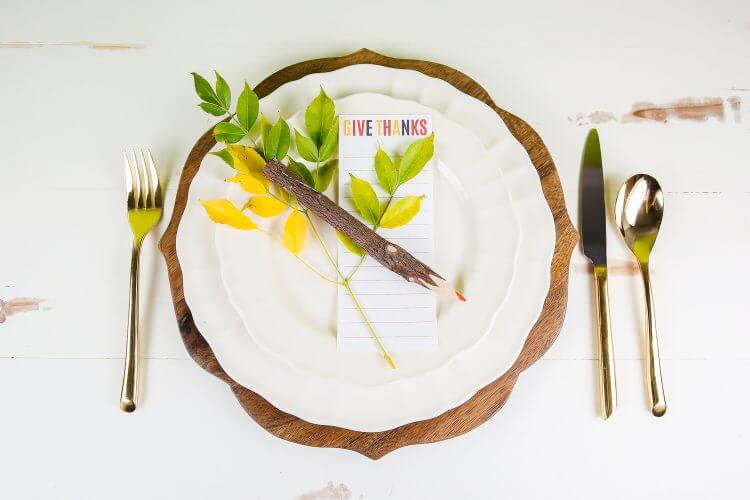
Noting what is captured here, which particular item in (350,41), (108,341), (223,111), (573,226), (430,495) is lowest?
(430,495)

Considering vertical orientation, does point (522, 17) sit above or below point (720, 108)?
above

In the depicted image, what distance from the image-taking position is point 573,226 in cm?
59

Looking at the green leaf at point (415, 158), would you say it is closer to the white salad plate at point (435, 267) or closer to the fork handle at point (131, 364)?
the white salad plate at point (435, 267)

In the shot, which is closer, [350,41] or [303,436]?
[303,436]

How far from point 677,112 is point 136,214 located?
687 mm

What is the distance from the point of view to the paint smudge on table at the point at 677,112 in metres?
0.66

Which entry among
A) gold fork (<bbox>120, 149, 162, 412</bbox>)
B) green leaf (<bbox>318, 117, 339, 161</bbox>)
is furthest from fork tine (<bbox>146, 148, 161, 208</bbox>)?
green leaf (<bbox>318, 117, 339, 161</bbox>)

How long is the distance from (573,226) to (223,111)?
0.41 meters

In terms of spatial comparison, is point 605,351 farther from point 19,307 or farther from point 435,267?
point 19,307

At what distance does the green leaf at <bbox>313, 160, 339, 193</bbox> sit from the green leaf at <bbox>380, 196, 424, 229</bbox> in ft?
0.26

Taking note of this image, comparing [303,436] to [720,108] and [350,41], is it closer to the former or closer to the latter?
[350,41]

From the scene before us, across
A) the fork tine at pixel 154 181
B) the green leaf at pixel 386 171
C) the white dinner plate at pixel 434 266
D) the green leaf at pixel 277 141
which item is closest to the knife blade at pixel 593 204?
the white dinner plate at pixel 434 266

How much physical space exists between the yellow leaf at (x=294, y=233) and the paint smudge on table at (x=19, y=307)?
326 millimetres

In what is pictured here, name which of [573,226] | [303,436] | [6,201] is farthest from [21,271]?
[573,226]
